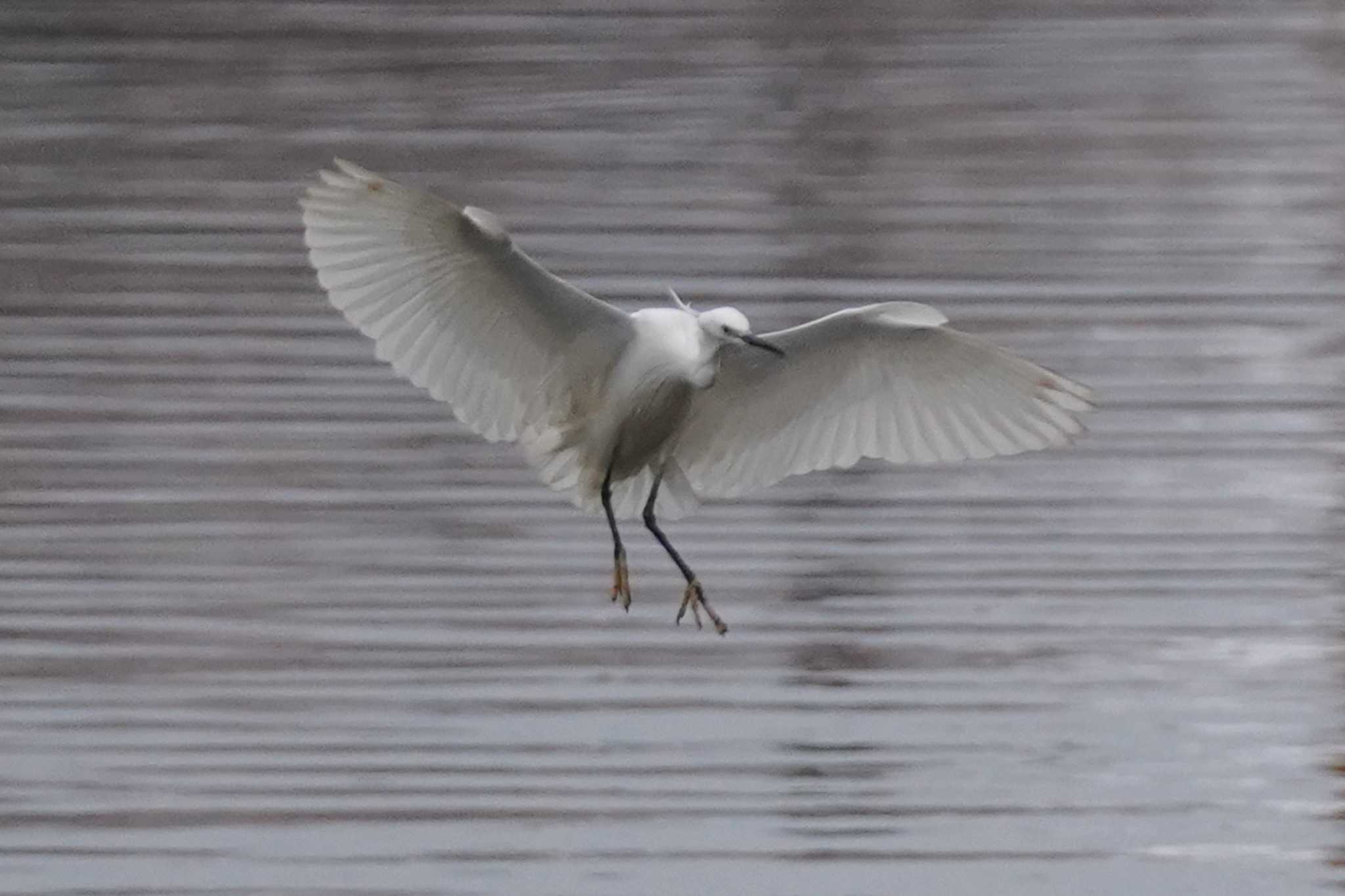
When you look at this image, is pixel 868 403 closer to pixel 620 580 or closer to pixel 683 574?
pixel 683 574

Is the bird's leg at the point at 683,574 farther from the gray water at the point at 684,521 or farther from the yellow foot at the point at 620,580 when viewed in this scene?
the gray water at the point at 684,521

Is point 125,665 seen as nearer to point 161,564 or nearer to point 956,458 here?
point 161,564

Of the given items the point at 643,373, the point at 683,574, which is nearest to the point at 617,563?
the point at 683,574

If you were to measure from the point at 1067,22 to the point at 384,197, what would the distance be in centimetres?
544

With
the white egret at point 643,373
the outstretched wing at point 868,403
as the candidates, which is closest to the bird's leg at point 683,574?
the white egret at point 643,373

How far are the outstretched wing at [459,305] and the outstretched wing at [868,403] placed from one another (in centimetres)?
26

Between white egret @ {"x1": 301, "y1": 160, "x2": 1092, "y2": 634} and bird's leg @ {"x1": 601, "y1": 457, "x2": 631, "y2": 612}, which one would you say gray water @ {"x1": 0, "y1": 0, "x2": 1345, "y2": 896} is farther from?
white egret @ {"x1": 301, "y1": 160, "x2": 1092, "y2": 634}

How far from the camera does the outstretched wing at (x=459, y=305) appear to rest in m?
4.89

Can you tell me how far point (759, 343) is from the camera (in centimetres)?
494

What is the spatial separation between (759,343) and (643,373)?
0.20m

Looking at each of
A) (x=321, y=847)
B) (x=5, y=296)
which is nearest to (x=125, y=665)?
(x=321, y=847)

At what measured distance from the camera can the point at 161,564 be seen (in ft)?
20.4

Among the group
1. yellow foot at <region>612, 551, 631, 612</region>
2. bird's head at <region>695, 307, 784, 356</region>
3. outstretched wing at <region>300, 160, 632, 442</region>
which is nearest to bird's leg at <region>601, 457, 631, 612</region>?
yellow foot at <region>612, 551, 631, 612</region>

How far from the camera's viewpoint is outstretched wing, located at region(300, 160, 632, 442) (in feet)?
16.1
